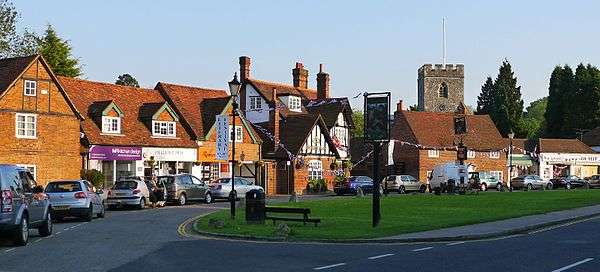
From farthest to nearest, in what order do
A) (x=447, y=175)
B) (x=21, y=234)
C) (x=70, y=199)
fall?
(x=447, y=175)
(x=70, y=199)
(x=21, y=234)

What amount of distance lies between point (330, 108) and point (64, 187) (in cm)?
4298

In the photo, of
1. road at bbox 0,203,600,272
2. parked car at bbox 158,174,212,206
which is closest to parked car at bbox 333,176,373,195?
parked car at bbox 158,174,212,206

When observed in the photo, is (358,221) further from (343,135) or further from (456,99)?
(456,99)

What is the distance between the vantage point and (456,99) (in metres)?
118

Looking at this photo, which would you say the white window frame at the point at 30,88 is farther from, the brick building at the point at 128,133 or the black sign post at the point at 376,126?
the black sign post at the point at 376,126

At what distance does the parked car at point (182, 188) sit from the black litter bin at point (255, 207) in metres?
16.5

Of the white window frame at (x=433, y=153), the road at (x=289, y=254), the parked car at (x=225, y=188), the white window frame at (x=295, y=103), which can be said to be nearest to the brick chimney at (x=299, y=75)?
the white window frame at (x=295, y=103)

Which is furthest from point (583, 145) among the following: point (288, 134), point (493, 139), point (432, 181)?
point (288, 134)

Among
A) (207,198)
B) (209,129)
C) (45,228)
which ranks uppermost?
(209,129)

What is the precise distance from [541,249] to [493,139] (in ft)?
225

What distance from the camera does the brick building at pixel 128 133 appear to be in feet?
160

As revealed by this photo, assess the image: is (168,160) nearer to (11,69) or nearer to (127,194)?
(11,69)

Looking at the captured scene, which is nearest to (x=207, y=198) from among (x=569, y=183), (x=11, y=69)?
(x=11, y=69)

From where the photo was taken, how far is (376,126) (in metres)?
23.8
